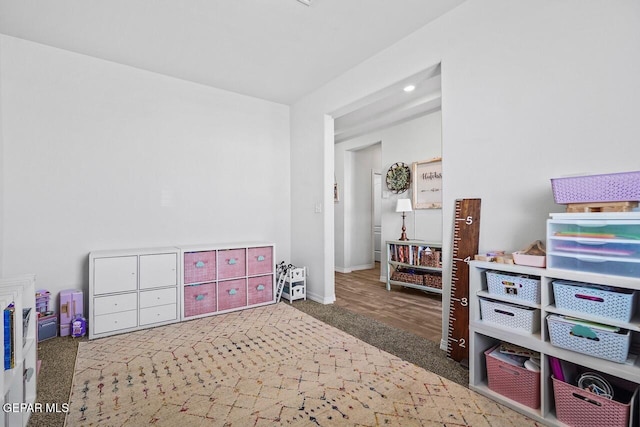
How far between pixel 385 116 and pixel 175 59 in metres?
2.81

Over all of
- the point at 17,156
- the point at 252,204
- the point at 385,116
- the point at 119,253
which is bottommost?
the point at 119,253

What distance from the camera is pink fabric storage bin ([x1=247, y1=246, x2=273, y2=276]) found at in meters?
3.59

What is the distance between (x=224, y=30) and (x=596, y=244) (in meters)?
2.96

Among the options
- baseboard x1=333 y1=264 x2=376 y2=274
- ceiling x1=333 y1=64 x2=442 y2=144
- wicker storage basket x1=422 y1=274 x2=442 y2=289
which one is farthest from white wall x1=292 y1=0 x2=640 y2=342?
baseboard x1=333 y1=264 x2=376 y2=274

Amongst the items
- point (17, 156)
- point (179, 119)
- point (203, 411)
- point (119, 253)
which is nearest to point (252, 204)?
point (179, 119)

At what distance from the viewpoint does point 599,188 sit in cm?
152

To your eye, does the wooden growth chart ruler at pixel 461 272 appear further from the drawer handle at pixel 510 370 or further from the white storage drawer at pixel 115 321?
the white storage drawer at pixel 115 321

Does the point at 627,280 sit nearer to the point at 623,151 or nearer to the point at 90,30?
the point at 623,151

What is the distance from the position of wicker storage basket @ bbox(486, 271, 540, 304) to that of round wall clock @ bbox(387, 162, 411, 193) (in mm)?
2927

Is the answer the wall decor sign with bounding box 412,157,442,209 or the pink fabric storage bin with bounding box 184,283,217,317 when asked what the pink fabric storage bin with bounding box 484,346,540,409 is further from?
the wall decor sign with bounding box 412,157,442,209

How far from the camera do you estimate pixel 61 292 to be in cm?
285

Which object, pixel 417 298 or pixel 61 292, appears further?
pixel 417 298

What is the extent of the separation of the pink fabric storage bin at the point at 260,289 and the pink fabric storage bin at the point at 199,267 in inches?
18.2

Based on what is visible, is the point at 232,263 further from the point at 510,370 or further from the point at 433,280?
the point at 510,370
